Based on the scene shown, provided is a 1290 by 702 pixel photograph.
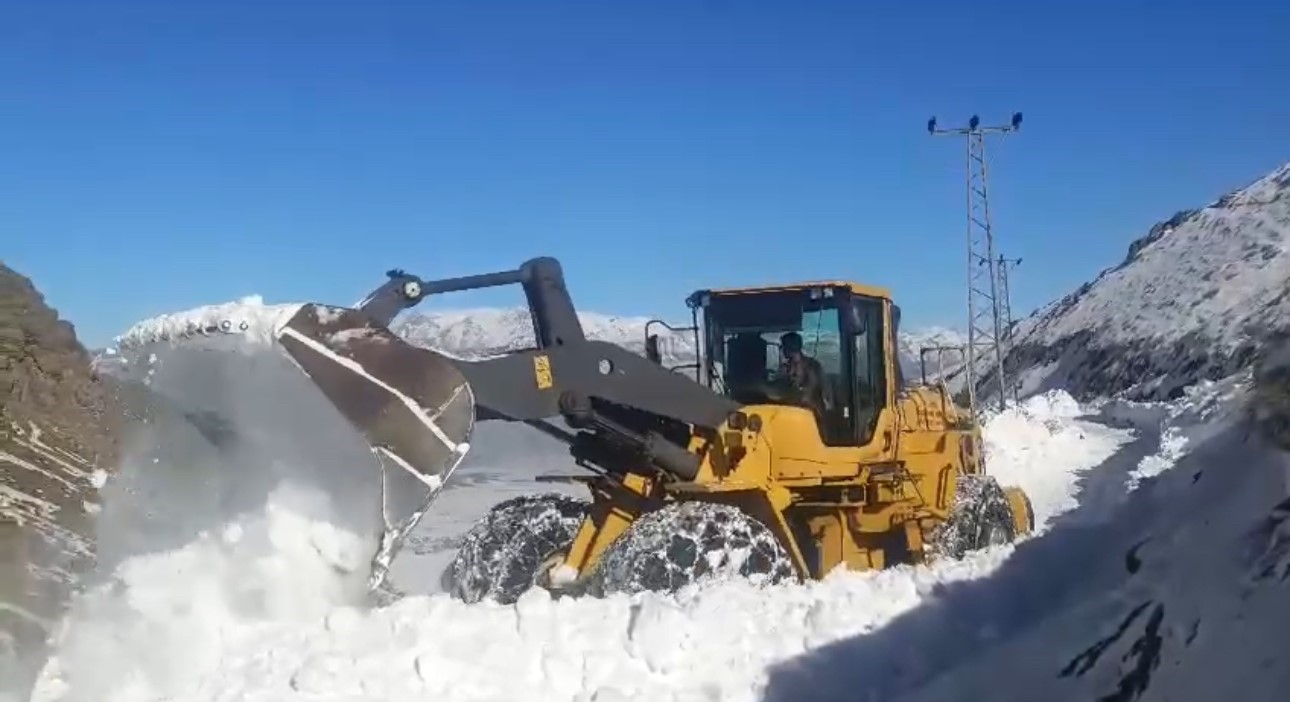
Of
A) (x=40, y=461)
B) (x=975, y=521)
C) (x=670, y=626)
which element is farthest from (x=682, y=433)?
(x=40, y=461)

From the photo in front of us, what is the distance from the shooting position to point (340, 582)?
6.55 meters

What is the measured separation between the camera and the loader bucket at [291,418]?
6512mm

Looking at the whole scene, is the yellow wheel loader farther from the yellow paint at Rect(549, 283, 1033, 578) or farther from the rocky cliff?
the rocky cliff

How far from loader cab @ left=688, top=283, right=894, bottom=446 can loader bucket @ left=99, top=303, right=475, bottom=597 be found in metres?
2.87

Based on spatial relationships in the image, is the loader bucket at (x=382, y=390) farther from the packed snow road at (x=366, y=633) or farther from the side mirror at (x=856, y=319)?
the side mirror at (x=856, y=319)

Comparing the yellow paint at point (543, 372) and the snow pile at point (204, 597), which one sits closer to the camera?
the snow pile at point (204, 597)

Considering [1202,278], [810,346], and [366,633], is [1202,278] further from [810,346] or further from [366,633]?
[366,633]

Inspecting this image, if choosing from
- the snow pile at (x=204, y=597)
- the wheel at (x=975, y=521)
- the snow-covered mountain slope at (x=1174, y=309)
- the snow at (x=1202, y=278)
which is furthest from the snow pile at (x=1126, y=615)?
the snow at (x=1202, y=278)

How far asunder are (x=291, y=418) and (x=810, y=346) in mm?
3858

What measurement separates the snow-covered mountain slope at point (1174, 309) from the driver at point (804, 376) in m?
36.2

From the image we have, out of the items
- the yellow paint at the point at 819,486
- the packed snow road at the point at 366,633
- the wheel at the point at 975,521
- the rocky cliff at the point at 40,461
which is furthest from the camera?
the wheel at the point at 975,521

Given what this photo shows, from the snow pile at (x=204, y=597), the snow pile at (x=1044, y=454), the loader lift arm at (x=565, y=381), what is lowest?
the snow pile at (x=204, y=597)

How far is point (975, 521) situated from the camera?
10.4 metres

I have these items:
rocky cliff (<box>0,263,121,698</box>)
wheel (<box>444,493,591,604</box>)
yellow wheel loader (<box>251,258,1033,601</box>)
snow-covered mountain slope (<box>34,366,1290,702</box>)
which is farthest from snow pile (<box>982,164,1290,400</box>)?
rocky cliff (<box>0,263,121,698</box>)
